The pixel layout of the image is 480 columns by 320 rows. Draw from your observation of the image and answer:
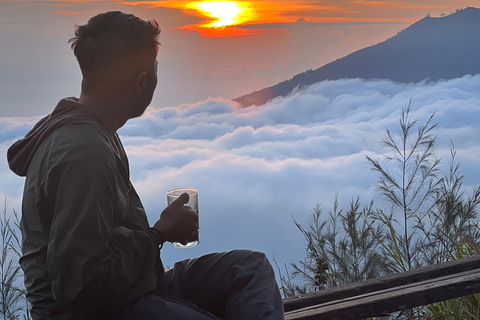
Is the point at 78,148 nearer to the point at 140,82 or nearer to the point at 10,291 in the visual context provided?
the point at 140,82

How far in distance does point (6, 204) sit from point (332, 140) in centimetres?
5554

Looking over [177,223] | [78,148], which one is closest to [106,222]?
[78,148]

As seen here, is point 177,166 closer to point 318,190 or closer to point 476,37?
point 318,190

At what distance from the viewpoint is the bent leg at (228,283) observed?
5.68 feet

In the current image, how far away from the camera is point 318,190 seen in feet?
172

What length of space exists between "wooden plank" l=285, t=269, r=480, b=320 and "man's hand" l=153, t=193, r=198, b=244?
56 centimetres

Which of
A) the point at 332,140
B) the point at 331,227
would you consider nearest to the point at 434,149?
the point at 331,227

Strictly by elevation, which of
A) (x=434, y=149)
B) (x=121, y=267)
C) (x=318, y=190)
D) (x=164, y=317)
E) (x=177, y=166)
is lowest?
(x=164, y=317)

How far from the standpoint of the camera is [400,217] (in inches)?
172

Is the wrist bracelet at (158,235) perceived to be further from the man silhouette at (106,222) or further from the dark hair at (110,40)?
the dark hair at (110,40)

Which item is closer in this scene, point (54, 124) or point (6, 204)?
point (54, 124)

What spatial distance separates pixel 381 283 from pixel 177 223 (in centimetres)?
117

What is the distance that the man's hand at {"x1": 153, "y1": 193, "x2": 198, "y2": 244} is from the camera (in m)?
1.65

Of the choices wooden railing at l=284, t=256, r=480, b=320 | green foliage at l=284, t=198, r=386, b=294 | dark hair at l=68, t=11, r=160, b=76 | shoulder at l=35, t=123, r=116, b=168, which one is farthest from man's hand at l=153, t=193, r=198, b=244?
green foliage at l=284, t=198, r=386, b=294
